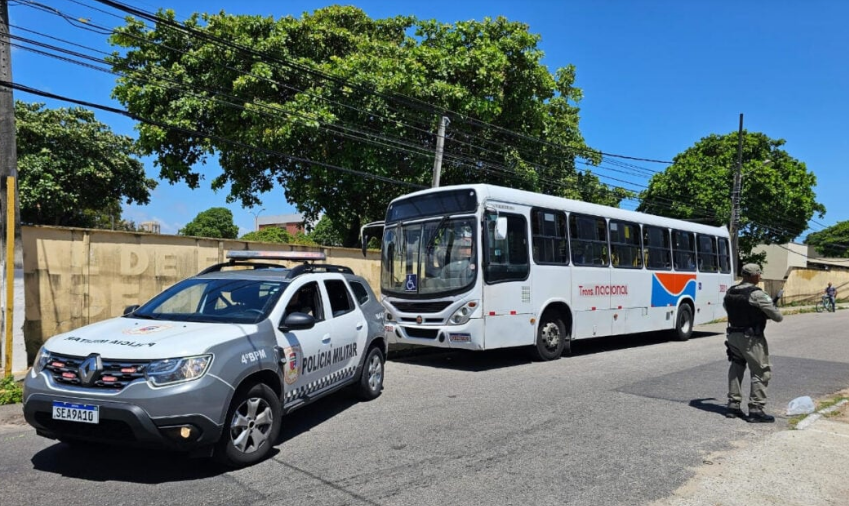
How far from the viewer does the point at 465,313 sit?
9.84 m

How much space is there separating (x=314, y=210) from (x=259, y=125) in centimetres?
467

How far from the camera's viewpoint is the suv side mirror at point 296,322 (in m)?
5.43

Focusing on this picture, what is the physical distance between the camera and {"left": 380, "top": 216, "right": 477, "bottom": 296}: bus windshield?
10.0 metres

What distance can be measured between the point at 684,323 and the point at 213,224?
5398cm

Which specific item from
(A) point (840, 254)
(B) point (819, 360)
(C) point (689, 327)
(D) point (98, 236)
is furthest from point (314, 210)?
(A) point (840, 254)

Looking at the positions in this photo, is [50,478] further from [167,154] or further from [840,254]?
[840,254]

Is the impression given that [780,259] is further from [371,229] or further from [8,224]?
[8,224]

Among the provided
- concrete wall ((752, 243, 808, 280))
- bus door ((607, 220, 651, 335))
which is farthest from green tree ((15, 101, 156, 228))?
concrete wall ((752, 243, 808, 280))

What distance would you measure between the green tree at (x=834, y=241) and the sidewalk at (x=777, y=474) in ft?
248

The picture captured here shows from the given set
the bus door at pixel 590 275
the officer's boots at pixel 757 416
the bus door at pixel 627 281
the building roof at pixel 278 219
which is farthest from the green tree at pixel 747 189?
the building roof at pixel 278 219

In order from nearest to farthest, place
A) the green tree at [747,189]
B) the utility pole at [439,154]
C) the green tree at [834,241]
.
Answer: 1. the utility pole at [439,154]
2. the green tree at [747,189]
3. the green tree at [834,241]

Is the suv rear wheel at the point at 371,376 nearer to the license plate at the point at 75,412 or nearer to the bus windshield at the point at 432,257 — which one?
the bus windshield at the point at 432,257

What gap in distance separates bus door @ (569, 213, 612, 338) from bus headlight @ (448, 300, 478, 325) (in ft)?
9.46

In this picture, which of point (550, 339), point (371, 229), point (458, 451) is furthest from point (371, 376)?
point (371, 229)
